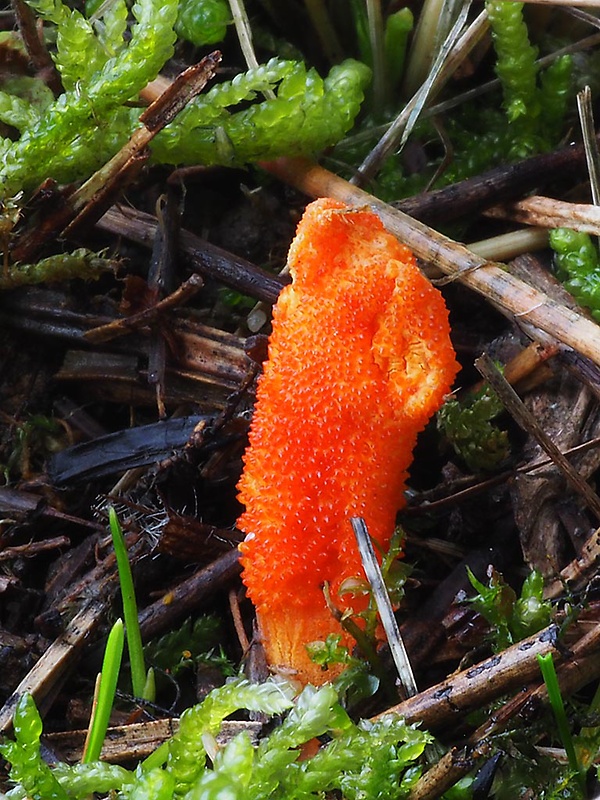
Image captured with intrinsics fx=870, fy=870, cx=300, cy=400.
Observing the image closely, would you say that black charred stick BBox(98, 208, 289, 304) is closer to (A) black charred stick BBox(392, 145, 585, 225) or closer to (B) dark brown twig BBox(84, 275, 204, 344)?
(B) dark brown twig BBox(84, 275, 204, 344)

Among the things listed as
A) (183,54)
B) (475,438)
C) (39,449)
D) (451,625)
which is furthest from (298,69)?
(451,625)

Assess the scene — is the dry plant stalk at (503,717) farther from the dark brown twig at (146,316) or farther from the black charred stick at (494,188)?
the dark brown twig at (146,316)

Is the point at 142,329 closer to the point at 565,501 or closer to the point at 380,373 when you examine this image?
the point at 380,373

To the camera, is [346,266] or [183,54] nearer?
[346,266]

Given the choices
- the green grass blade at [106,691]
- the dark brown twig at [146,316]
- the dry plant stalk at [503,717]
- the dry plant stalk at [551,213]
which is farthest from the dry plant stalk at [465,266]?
the green grass blade at [106,691]

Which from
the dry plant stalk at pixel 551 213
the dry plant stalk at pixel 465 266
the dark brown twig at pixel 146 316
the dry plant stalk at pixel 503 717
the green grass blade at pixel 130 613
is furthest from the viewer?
the dark brown twig at pixel 146 316

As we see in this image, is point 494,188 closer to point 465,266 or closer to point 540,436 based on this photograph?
point 465,266
